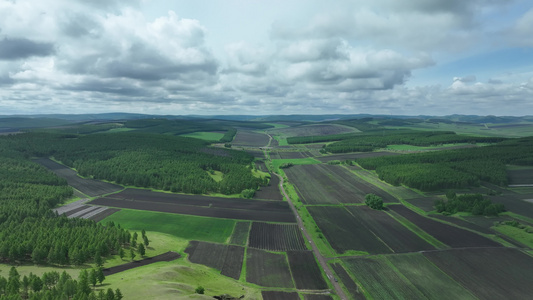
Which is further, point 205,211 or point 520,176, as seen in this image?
point 520,176

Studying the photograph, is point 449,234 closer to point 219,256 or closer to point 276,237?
point 276,237

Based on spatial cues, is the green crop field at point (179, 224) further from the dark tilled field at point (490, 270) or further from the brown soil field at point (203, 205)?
the dark tilled field at point (490, 270)

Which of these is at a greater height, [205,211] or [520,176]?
[520,176]

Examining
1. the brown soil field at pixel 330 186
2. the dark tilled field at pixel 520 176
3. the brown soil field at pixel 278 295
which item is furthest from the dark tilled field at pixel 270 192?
the dark tilled field at pixel 520 176

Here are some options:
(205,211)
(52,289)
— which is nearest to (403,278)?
(205,211)

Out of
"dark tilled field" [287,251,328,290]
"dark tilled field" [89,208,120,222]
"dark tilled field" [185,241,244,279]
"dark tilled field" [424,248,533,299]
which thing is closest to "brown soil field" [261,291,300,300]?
"dark tilled field" [287,251,328,290]

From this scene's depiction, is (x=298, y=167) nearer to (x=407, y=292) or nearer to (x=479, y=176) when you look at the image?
(x=479, y=176)

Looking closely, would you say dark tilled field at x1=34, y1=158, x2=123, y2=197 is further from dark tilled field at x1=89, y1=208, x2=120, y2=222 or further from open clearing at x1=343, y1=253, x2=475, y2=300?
open clearing at x1=343, y1=253, x2=475, y2=300

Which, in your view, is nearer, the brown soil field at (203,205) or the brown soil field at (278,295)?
the brown soil field at (278,295)
